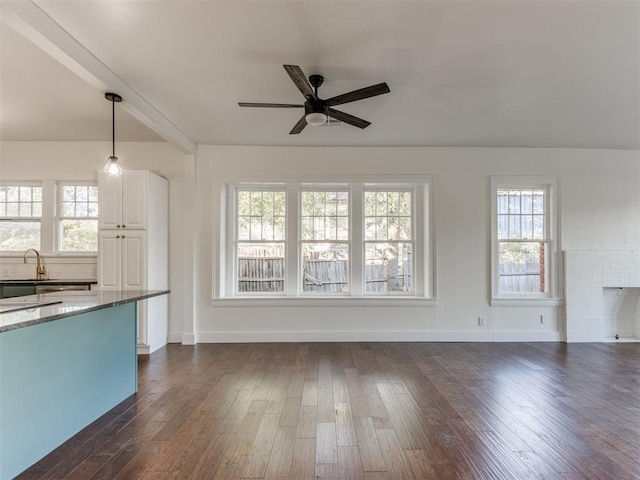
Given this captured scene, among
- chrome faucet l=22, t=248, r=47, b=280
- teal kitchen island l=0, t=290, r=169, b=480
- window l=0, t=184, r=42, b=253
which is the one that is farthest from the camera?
window l=0, t=184, r=42, b=253

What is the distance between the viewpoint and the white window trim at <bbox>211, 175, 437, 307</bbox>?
14.9ft

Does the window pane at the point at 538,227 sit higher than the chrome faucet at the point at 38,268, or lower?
higher

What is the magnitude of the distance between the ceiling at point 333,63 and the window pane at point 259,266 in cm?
166

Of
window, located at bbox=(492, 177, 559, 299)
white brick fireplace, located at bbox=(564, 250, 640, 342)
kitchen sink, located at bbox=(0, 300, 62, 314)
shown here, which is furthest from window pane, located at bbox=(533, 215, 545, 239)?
kitchen sink, located at bbox=(0, 300, 62, 314)

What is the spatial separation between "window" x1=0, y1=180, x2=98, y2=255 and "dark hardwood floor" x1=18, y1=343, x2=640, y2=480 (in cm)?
212

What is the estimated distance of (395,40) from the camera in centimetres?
226

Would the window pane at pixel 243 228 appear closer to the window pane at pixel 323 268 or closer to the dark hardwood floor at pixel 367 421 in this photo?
the window pane at pixel 323 268

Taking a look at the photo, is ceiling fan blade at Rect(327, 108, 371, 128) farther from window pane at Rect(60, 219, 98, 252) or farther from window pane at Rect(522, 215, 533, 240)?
window pane at Rect(60, 219, 98, 252)

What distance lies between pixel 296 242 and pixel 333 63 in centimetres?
263

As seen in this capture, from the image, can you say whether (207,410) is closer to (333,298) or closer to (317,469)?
(317,469)

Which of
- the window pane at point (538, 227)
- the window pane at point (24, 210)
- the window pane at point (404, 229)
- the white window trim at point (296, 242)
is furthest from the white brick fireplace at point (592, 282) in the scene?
the window pane at point (24, 210)

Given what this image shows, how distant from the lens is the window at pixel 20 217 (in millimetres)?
4488

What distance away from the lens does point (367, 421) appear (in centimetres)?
241

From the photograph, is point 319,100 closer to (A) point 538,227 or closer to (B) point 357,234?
(B) point 357,234
